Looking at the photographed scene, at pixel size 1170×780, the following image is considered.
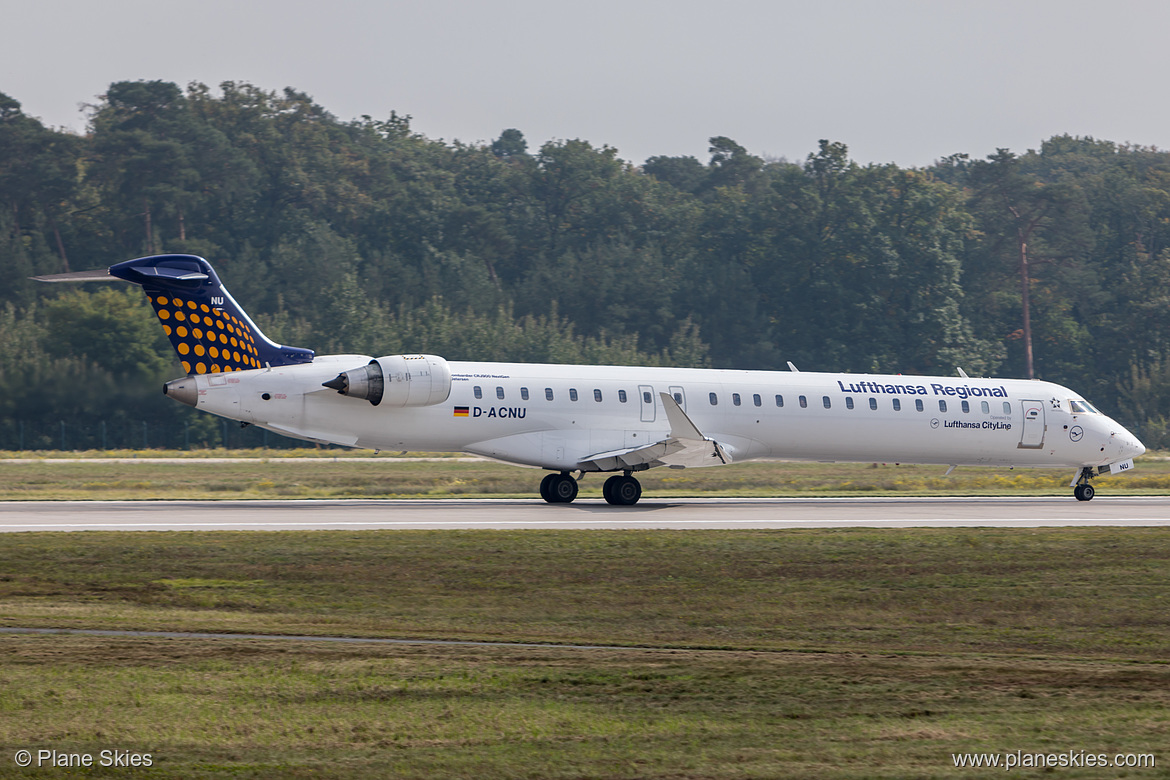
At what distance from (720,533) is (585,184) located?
237ft

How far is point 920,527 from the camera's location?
78.6ft

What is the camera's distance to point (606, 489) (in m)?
28.8

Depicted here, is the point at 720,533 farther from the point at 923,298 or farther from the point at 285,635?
the point at 923,298

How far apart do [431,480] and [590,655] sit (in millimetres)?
25649

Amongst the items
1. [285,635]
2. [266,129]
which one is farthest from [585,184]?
[285,635]

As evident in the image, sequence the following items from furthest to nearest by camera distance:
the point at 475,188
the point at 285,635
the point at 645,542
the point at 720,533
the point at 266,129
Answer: the point at 475,188, the point at 266,129, the point at 720,533, the point at 645,542, the point at 285,635

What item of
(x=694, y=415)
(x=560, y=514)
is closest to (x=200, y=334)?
(x=560, y=514)

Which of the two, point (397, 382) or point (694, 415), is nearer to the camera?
point (397, 382)

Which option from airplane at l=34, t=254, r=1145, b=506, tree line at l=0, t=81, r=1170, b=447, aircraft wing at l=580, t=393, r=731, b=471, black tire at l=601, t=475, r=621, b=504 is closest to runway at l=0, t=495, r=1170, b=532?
black tire at l=601, t=475, r=621, b=504

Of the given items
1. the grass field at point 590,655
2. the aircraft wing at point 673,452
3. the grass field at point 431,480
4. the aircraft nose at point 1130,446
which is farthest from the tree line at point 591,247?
the grass field at point 590,655

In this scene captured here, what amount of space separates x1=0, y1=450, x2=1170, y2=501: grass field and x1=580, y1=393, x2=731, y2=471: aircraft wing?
14.5 ft

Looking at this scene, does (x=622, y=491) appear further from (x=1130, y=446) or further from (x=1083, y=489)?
(x=1130, y=446)

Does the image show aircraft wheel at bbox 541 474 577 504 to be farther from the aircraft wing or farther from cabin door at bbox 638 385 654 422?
cabin door at bbox 638 385 654 422

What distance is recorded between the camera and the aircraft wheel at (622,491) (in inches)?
1126
